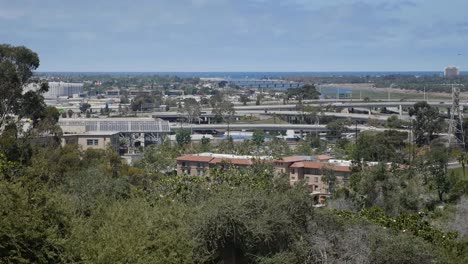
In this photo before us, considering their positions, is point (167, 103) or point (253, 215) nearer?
point (253, 215)

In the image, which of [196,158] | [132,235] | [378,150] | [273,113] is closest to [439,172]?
[378,150]

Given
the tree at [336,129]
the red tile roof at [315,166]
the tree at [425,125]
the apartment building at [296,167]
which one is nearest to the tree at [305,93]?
the tree at [336,129]

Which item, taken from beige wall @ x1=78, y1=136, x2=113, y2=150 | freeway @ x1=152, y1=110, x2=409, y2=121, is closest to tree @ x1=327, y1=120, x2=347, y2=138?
freeway @ x1=152, y1=110, x2=409, y2=121

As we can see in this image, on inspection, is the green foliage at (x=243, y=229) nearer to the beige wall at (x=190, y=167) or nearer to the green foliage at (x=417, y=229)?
the green foliage at (x=417, y=229)

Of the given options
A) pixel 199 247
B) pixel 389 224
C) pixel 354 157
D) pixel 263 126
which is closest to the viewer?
pixel 199 247

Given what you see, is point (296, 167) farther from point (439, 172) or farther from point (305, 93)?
point (305, 93)

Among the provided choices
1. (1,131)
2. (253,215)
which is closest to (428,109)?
(1,131)

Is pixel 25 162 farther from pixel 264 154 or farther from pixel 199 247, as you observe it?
pixel 264 154
